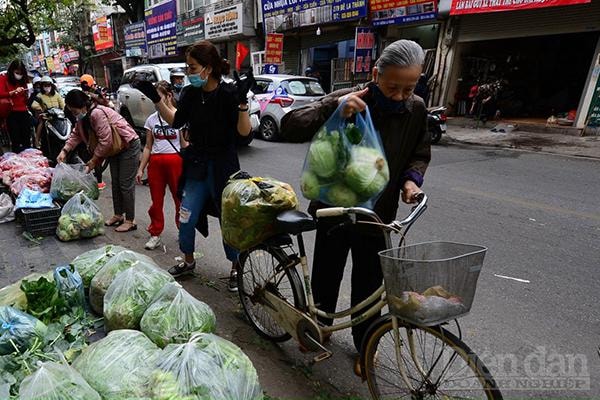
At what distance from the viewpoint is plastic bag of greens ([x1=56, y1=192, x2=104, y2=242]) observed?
401 centimetres

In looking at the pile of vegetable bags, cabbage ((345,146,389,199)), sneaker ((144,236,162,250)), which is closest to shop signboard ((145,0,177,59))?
the pile of vegetable bags

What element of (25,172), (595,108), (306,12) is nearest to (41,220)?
(25,172)

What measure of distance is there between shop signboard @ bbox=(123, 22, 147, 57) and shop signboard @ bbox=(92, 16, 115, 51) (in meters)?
4.04

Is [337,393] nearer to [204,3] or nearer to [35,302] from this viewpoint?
[35,302]

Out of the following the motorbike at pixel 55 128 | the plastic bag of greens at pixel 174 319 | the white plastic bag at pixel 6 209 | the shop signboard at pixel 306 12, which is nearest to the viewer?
the plastic bag of greens at pixel 174 319

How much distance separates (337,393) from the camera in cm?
224

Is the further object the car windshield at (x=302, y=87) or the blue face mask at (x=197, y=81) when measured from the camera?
the car windshield at (x=302, y=87)

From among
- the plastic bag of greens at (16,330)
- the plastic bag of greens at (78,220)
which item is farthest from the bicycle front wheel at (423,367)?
the plastic bag of greens at (78,220)

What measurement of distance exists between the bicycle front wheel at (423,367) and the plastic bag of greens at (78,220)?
3224 mm

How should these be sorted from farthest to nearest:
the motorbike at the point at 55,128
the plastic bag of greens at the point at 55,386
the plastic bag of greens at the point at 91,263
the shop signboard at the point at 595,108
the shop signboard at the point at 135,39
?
the shop signboard at the point at 135,39
the shop signboard at the point at 595,108
the motorbike at the point at 55,128
the plastic bag of greens at the point at 91,263
the plastic bag of greens at the point at 55,386

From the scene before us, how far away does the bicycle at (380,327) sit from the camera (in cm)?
163

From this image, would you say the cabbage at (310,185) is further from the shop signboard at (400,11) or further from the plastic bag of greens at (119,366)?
the shop signboard at (400,11)

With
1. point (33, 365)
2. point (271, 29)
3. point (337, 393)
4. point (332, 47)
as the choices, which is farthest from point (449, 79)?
point (33, 365)

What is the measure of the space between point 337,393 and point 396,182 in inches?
47.1
